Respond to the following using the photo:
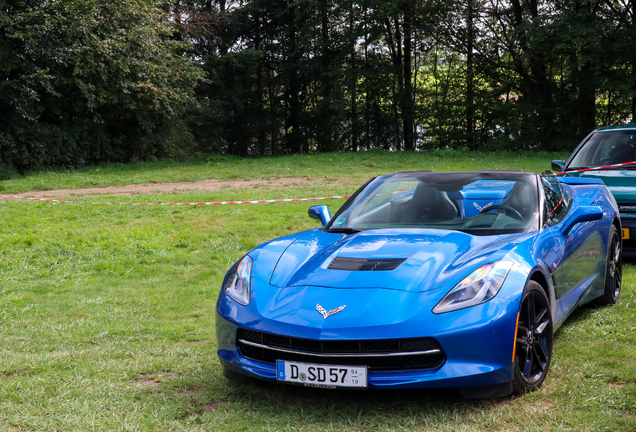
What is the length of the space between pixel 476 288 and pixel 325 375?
0.91 metres

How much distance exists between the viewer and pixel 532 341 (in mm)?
3461

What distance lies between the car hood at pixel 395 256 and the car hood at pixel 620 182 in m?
3.45

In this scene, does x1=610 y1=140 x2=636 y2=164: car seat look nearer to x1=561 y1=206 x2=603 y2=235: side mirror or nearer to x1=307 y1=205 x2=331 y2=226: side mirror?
x1=561 y1=206 x2=603 y2=235: side mirror

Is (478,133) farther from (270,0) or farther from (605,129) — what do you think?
(605,129)

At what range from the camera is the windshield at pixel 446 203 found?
4.34 meters

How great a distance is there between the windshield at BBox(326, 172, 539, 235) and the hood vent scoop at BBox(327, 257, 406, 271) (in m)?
0.79

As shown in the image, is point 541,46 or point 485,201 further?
point 541,46

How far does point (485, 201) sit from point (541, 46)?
82.8 ft

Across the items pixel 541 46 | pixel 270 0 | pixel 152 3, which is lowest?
pixel 541 46

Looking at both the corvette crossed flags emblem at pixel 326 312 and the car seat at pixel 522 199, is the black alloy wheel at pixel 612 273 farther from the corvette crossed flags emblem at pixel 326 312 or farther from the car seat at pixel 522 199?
the corvette crossed flags emblem at pixel 326 312

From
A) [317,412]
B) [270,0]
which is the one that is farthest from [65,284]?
[270,0]

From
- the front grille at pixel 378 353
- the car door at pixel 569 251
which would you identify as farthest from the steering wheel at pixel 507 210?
the front grille at pixel 378 353

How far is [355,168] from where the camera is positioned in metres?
21.2

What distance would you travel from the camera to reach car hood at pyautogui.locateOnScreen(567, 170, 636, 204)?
6.72 m
